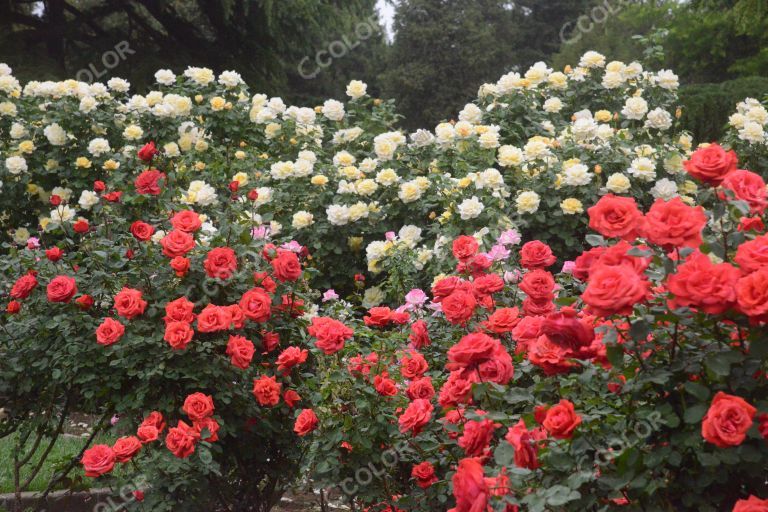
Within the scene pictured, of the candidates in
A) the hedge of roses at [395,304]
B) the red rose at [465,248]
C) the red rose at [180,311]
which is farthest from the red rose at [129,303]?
the red rose at [465,248]

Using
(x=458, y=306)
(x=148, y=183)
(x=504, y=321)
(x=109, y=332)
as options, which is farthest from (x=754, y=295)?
(x=148, y=183)

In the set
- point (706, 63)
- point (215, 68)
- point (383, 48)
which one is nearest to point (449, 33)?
point (383, 48)

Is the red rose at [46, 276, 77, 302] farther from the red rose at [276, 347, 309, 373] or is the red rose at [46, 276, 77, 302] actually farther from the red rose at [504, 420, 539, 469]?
the red rose at [504, 420, 539, 469]

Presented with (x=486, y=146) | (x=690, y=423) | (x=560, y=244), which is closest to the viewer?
(x=690, y=423)

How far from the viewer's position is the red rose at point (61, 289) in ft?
9.37

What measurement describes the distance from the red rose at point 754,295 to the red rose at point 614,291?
0.51 ft

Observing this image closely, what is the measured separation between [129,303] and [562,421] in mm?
1645

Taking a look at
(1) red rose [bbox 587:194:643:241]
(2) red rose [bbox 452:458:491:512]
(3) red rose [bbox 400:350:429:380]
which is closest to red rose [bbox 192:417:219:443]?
(3) red rose [bbox 400:350:429:380]

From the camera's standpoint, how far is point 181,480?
2.70m

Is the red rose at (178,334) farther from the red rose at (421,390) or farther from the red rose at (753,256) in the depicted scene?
the red rose at (753,256)

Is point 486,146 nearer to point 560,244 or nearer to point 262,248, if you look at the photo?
point 560,244

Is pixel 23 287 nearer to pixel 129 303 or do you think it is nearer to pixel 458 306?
pixel 129 303

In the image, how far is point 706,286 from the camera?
1458mm

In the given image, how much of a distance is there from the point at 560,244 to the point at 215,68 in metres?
9.44
